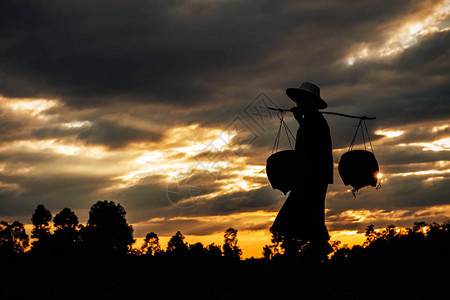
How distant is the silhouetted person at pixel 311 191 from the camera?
9422 mm

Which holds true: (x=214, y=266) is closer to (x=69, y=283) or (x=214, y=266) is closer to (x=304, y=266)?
(x=304, y=266)

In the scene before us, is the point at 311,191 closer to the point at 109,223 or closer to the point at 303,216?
the point at 303,216

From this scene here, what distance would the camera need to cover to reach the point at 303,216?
30.8 ft

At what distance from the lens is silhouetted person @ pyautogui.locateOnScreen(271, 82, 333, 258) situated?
9.42 meters

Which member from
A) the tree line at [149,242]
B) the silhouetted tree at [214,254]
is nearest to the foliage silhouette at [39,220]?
the tree line at [149,242]

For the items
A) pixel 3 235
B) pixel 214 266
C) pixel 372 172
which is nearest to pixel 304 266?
pixel 214 266

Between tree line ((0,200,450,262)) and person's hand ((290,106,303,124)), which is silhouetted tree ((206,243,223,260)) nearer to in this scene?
tree line ((0,200,450,262))

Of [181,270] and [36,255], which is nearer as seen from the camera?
[181,270]

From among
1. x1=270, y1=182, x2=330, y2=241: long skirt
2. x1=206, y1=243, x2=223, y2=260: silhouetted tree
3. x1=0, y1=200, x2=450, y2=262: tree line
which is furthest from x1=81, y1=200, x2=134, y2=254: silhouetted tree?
x1=270, y1=182, x2=330, y2=241: long skirt

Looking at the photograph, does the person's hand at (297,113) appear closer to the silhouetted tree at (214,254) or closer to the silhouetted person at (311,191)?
the silhouetted person at (311,191)

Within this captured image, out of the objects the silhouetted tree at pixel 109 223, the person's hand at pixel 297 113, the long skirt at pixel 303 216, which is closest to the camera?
the long skirt at pixel 303 216

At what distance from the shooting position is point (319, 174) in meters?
9.57

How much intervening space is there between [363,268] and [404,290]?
3.09ft

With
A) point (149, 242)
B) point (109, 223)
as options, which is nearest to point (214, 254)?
point (109, 223)
